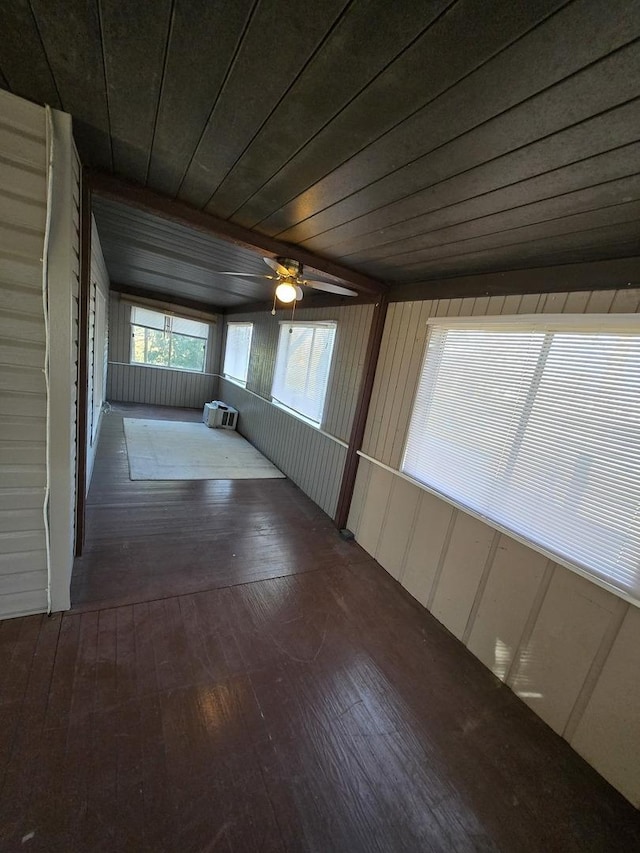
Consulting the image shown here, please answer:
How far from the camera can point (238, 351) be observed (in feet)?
22.1

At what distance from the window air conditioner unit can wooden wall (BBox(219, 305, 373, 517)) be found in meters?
0.62

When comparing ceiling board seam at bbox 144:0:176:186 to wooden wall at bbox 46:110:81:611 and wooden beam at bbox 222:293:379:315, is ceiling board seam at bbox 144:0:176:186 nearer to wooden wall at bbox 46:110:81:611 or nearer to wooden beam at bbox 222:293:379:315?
wooden wall at bbox 46:110:81:611

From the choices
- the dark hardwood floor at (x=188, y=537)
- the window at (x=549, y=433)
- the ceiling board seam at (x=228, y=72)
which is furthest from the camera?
the dark hardwood floor at (x=188, y=537)

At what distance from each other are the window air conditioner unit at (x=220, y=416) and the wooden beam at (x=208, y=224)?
13.7 ft

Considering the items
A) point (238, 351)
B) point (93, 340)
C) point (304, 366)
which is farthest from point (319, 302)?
point (238, 351)

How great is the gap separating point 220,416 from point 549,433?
18.1ft

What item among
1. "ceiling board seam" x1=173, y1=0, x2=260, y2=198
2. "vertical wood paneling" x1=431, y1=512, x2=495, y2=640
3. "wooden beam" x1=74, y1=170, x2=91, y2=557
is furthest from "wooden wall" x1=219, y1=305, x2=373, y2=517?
"wooden beam" x1=74, y1=170, x2=91, y2=557

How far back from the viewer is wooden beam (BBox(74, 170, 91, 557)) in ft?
6.03

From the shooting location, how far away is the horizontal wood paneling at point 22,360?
1.38m

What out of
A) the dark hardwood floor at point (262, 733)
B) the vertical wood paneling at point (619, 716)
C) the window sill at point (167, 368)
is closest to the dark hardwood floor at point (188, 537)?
the dark hardwood floor at point (262, 733)

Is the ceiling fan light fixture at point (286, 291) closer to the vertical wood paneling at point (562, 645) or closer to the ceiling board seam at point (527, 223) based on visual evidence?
the ceiling board seam at point (527, 223)

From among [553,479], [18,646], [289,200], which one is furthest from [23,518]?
Answer: [553,479]

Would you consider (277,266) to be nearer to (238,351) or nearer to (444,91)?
(444,91)

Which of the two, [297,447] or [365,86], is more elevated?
[365,86]
